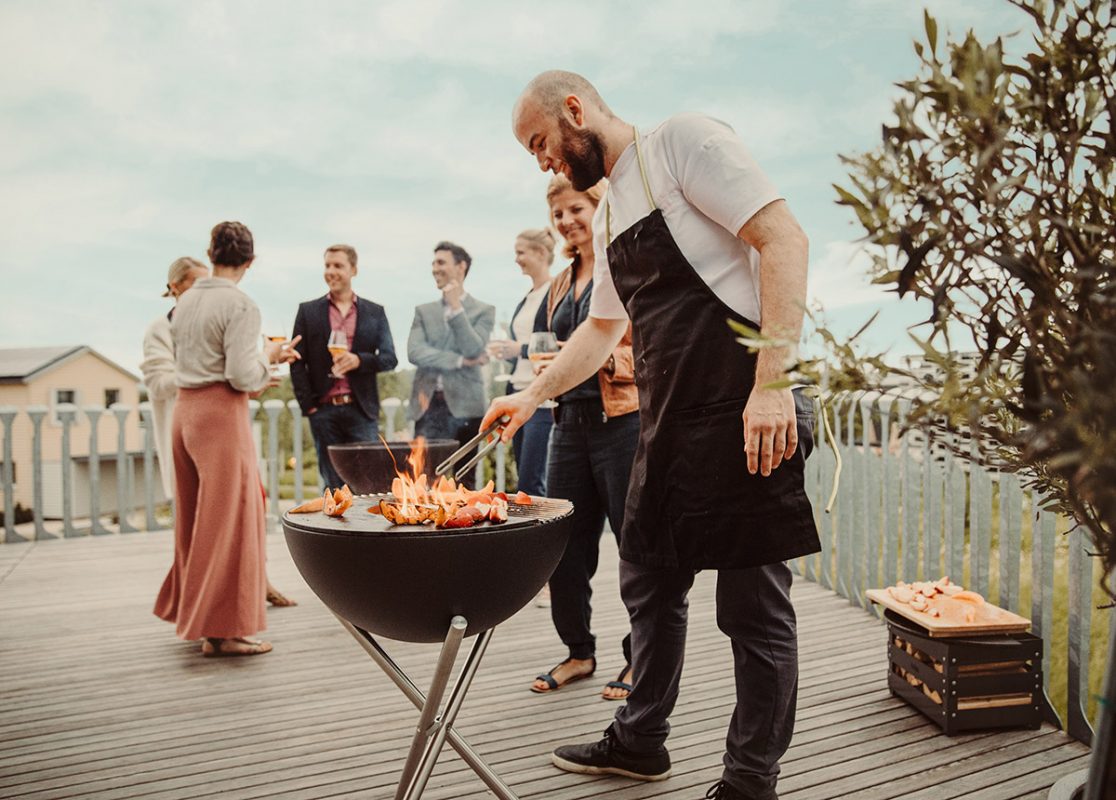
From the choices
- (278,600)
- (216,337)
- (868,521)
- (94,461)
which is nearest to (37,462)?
(94,461)

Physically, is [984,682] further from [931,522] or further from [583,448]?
[583,448]

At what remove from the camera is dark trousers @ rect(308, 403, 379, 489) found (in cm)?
447

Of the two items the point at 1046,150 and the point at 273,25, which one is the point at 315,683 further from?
the point at 273,25

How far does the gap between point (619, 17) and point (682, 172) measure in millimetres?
4642

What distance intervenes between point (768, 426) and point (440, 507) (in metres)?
0.71

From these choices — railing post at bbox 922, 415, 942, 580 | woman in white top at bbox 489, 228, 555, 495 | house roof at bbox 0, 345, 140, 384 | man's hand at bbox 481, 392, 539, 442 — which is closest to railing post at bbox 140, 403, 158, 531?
woman in white top at bbox 489, 228, 555, 495

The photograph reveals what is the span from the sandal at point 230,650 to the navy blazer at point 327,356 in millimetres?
1417

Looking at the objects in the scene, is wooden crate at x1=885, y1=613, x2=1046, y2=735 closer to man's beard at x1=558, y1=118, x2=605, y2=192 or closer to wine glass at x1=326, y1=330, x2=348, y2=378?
man's beard at x1=558, y1=118, x2=605, y2=192

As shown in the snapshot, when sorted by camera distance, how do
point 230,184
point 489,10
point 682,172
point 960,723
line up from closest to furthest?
1. point 682,172
2. point 960,723
3. point 230,184
4. point 489,10

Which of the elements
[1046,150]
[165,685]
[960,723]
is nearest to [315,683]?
[165,685]

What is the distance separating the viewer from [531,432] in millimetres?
3684

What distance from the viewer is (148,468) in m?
6.79

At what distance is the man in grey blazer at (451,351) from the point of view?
191 inches

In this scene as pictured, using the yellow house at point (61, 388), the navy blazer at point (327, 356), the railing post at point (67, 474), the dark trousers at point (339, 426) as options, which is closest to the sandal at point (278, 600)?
the dark trousers at point (339, 426)
